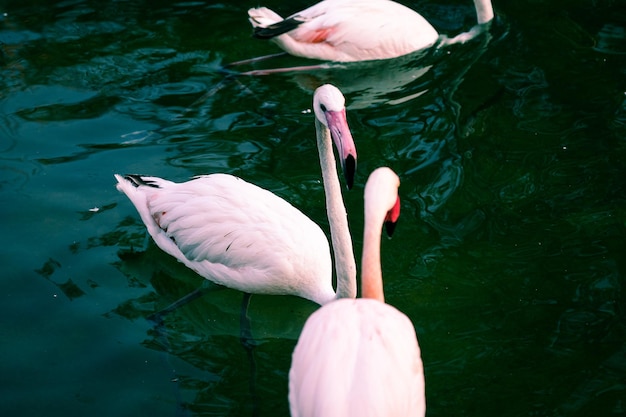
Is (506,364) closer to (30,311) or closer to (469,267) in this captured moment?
(469,267)

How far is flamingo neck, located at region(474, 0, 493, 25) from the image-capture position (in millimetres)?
7641

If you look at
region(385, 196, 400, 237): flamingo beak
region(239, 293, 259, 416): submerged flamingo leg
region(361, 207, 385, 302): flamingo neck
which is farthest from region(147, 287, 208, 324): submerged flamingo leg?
region(385, 196, 400, 237): flamingo beak

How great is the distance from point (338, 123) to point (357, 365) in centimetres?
154

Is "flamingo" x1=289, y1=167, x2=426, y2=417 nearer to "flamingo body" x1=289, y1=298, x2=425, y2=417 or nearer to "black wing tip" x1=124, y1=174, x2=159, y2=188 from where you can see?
"flamingo body" x1=289, y1=298, x2=425, y2=417

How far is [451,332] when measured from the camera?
15.4 feet

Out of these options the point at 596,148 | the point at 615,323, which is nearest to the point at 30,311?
the point at 615,323

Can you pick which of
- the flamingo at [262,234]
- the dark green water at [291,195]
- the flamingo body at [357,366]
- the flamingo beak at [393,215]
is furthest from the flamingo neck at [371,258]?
the dark green water at [291,195]

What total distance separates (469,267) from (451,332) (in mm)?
604

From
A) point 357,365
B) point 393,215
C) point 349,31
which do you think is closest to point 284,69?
point 349,31

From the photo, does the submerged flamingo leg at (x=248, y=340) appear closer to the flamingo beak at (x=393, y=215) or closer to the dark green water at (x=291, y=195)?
the dark green water at (x=291, y=195)

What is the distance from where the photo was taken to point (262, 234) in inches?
189

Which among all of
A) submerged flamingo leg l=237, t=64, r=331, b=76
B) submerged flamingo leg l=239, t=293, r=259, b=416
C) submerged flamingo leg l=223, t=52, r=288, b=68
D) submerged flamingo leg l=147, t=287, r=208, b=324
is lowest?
submerged flamingo leg l=239, t=293, r=259, b=416

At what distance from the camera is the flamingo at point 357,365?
321cm

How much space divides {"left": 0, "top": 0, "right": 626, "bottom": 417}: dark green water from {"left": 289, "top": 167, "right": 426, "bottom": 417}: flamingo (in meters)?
0.91
